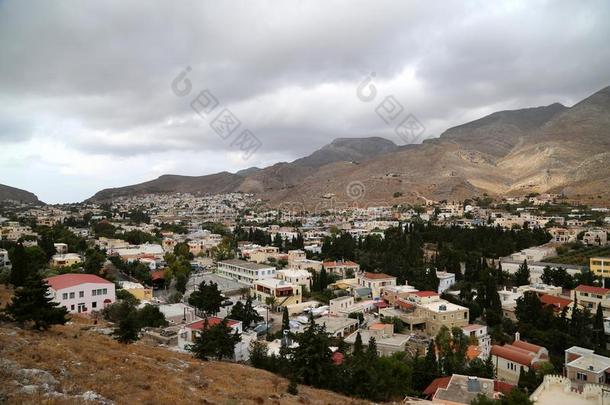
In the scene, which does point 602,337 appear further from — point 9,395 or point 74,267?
point 74,267

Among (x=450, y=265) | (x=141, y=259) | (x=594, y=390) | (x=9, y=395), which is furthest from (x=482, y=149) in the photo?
(x=9, y=395)

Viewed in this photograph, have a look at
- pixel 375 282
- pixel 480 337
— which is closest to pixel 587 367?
pixel 480 337

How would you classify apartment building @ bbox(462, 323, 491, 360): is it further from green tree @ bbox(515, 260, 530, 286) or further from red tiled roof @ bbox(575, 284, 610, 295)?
green tree @ bbox(515, 260, 530, 286)

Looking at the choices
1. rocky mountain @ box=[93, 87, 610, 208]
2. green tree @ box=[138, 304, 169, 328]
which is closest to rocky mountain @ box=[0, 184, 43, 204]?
rocky mountain @ box=[93, 87, 610, 208]

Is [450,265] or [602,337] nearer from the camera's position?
[602,337]

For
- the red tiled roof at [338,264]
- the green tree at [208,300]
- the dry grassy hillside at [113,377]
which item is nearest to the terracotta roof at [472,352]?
the dry grassy hillside at [113,377]
